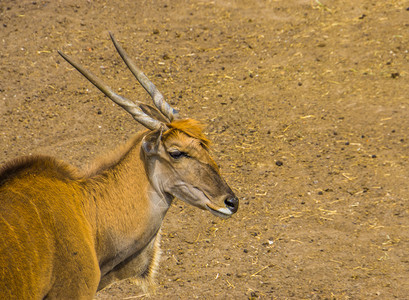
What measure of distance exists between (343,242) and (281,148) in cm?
204

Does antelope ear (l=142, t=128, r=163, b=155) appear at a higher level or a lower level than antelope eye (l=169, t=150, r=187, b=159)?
higher

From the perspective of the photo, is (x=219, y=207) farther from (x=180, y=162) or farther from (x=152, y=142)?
(x=152, y=142)

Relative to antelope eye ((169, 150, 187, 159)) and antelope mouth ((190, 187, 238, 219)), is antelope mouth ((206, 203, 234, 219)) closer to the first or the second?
antelope mouth ((190, 187, 238, 219))

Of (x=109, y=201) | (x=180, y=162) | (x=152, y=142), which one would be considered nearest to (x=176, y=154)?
(x=180, y=162)

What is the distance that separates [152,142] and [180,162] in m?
0.29

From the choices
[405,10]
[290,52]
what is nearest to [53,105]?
[290,52]

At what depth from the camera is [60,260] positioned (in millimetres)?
4117

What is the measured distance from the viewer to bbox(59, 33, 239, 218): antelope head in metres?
4.65

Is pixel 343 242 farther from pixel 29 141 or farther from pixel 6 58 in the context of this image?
pixel 6 58

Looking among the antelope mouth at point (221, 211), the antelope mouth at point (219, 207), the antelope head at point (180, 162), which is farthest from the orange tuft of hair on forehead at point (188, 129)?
the antelope mouth at point (221, 211)

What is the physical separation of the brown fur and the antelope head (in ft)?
0.05

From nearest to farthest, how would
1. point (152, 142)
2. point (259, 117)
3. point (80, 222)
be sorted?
point (80, 222)
point (152, 142)
point (259, 117)

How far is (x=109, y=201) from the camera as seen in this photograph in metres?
4.72

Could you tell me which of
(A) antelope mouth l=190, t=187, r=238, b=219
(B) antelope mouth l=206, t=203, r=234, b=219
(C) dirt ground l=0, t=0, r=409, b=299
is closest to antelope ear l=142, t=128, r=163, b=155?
(A) antelope mouth l=190, t=187, r=238, b=219
